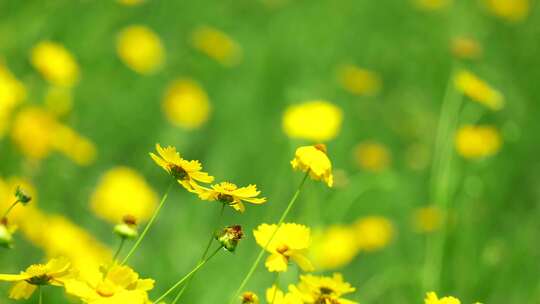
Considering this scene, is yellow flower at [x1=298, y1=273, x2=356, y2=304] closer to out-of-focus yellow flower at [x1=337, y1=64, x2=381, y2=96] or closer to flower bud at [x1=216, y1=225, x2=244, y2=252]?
flower bud at [x1=216, y1=225, x2=244, y2=252]

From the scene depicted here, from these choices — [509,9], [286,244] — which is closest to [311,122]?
[286,244]

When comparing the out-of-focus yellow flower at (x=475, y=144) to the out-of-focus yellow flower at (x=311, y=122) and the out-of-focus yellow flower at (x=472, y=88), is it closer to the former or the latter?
the out-of-focus yellow flower at (x=472, y=88)

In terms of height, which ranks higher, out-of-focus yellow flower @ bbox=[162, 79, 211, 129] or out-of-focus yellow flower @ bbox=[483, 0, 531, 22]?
out-of-focus yellow flower @ bbox=[483, 0, 531, 22]

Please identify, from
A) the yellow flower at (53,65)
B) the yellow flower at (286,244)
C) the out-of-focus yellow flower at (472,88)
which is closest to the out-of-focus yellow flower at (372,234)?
the out-of-focus yellow flower at (472,88)

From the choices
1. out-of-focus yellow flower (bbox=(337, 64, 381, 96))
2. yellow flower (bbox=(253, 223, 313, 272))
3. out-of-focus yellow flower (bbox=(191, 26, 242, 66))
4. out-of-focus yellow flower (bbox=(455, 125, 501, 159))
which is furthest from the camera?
out-of-focus yellow flower (bbox=(337, 64, 381, 96))

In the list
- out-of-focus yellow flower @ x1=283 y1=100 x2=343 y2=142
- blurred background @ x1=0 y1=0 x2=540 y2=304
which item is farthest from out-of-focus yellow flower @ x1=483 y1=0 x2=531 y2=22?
out-of-focus yellow flower @ x1=283 y1=100 x2=343 y2=142

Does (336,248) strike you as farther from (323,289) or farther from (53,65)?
(323,289)
